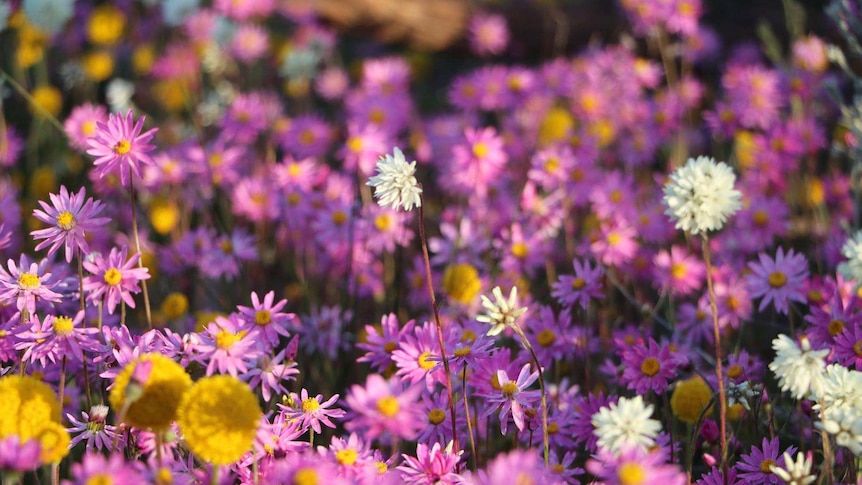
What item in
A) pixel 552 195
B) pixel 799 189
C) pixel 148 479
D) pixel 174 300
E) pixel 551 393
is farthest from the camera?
pixel 799 189

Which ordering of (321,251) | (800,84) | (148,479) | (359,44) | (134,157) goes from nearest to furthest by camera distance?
1. (148,479)
2. (134,157)
3. (321,251)
4. (800,84)
5. (359,44)

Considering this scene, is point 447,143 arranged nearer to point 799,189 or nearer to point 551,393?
point 799,189

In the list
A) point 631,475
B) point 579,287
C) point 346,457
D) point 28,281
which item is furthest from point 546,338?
point 28,281

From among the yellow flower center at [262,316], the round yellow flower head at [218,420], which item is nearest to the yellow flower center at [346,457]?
the round yellow flower head at [218,420]

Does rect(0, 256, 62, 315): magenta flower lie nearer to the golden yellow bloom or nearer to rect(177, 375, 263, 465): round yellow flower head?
rect(177, 375, 263, 465): round yellow flower head

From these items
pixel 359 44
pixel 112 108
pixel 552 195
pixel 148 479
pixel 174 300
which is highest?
pixel 359 44

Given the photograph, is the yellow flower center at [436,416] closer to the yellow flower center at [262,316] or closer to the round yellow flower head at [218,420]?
the yellow flower center at [262,316]

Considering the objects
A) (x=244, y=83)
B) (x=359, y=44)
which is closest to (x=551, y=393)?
(x=244, y=83)

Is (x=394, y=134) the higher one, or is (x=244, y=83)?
(x=244, y=83)
